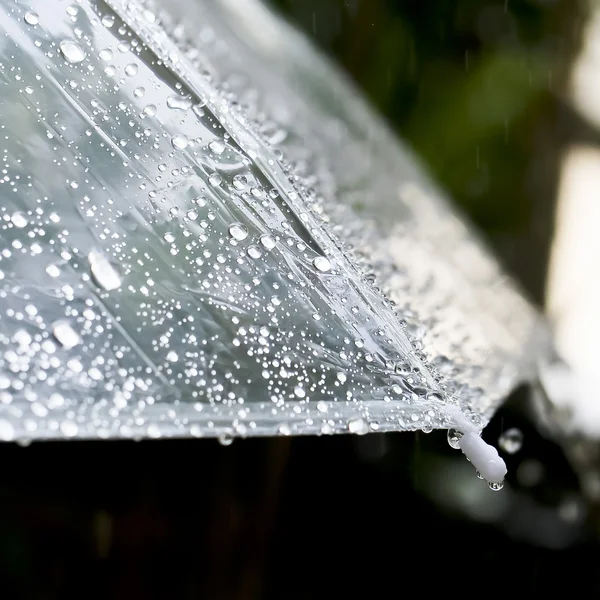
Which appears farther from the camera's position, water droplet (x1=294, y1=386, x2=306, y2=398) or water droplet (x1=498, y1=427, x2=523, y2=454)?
water droplet (x1=498, y1=427, x2=523, y2=454)

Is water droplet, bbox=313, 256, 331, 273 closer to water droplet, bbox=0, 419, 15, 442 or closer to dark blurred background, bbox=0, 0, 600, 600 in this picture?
water droplet, bbox=0, 419, 15, 442

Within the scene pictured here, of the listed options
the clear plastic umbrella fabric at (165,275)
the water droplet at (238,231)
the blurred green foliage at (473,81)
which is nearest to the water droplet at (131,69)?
the clear plastic umbrella fabric at (165,275)

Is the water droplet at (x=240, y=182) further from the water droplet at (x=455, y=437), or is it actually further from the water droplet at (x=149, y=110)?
the water droplet at (x=455, y=437)

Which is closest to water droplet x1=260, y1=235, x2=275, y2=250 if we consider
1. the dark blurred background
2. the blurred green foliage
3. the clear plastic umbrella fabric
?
the clear plastic umbrella fabric

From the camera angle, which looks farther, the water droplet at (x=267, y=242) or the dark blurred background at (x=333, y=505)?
the dark blurred background at (x=333, y=505)

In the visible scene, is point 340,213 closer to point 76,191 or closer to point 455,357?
point 455,357

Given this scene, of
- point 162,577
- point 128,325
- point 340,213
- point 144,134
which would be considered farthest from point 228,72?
point 162,577

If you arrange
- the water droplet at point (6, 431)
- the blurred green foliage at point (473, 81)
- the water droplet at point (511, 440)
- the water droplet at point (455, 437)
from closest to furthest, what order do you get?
1. the water droplet at point (6, 431)
2. the water droplet at point (455, 437)
3. the water droplet at point (511, 440)
4. the blurred green foliage at point (473, 81)
